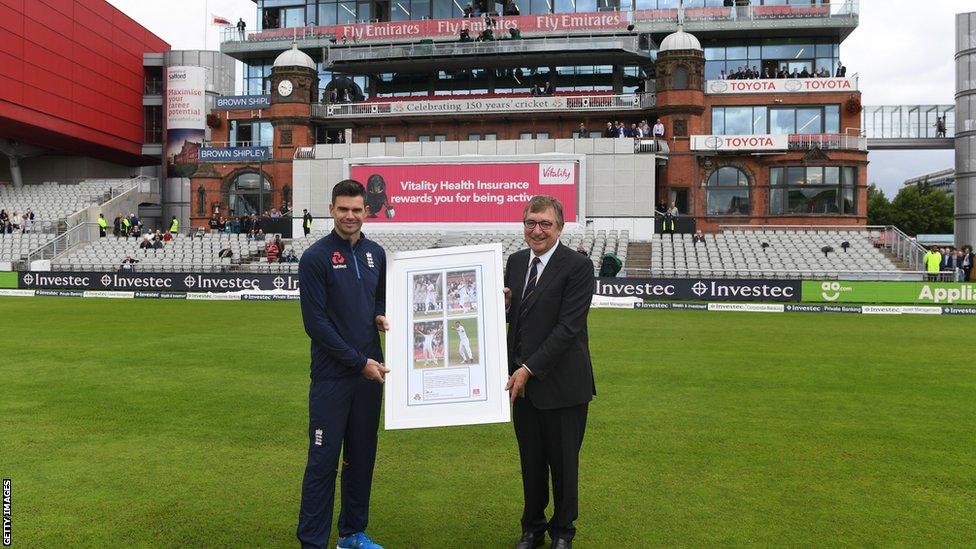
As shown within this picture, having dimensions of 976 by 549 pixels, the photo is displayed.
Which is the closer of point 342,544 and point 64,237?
point 342,544

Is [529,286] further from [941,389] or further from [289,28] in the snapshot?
[289,28]

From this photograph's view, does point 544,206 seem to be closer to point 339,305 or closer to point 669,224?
point 339,305

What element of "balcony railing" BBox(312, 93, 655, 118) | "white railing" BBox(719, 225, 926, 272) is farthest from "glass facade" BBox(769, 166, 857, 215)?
"balcony railing" BBox(312, 93, 655, 118)

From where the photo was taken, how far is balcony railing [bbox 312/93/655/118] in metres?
45.7

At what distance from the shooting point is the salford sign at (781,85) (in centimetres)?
4422

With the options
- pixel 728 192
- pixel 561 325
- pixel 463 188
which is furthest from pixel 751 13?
pixel 561 325

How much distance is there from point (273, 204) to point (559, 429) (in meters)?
46.6

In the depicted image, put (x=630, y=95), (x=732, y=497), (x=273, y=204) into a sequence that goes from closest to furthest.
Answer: (x=732, y=497)
(x=630, y=95)
(x=273, y=204)

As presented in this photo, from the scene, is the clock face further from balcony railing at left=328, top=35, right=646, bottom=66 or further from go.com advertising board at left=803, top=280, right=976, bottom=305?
go.com advertising board at left=803, top=280, right=976, bottom=305

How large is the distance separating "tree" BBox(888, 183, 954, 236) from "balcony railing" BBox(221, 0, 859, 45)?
176ft

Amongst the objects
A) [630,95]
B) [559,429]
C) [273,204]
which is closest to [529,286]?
[559,429]

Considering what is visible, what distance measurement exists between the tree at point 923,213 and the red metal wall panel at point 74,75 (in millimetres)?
83524

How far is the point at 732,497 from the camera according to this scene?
6.19 metres

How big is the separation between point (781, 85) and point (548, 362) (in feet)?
147
